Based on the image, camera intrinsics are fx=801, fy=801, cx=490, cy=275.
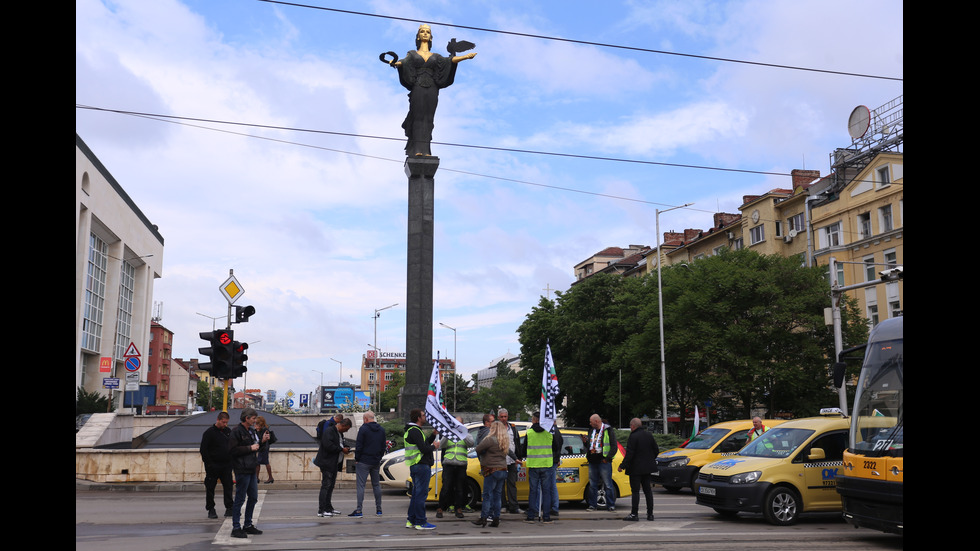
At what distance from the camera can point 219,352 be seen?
16.9m

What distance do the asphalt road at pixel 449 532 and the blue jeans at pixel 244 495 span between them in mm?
291

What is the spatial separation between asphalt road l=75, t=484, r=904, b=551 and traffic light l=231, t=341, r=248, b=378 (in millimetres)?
2789

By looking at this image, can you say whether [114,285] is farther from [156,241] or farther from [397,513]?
[397,513]

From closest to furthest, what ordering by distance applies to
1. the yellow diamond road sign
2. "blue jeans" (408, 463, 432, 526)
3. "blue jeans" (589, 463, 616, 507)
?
"blue jeans" (408, 463, 432, 526), "blue jeans" (589, 463, 616, 507), the yellow diamond road sign

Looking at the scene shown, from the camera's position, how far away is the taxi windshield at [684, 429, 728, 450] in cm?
2033

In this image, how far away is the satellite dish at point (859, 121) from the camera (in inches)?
1838

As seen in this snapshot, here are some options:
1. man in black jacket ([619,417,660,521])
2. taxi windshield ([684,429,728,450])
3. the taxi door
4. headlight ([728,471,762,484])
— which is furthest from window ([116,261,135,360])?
the taxi door

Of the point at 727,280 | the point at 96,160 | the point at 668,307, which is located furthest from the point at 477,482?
→ the point at 96,160

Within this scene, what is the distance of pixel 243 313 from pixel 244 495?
6.68 metres

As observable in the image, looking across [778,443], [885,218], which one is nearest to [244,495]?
[778,443]

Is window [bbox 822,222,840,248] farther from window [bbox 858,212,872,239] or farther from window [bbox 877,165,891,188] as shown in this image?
window [bbox 877,165,891,188]

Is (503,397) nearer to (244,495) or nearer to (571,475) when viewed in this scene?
(571,475)

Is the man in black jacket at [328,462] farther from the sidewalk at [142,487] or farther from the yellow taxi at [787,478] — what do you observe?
the sidewalk at [142,487]
